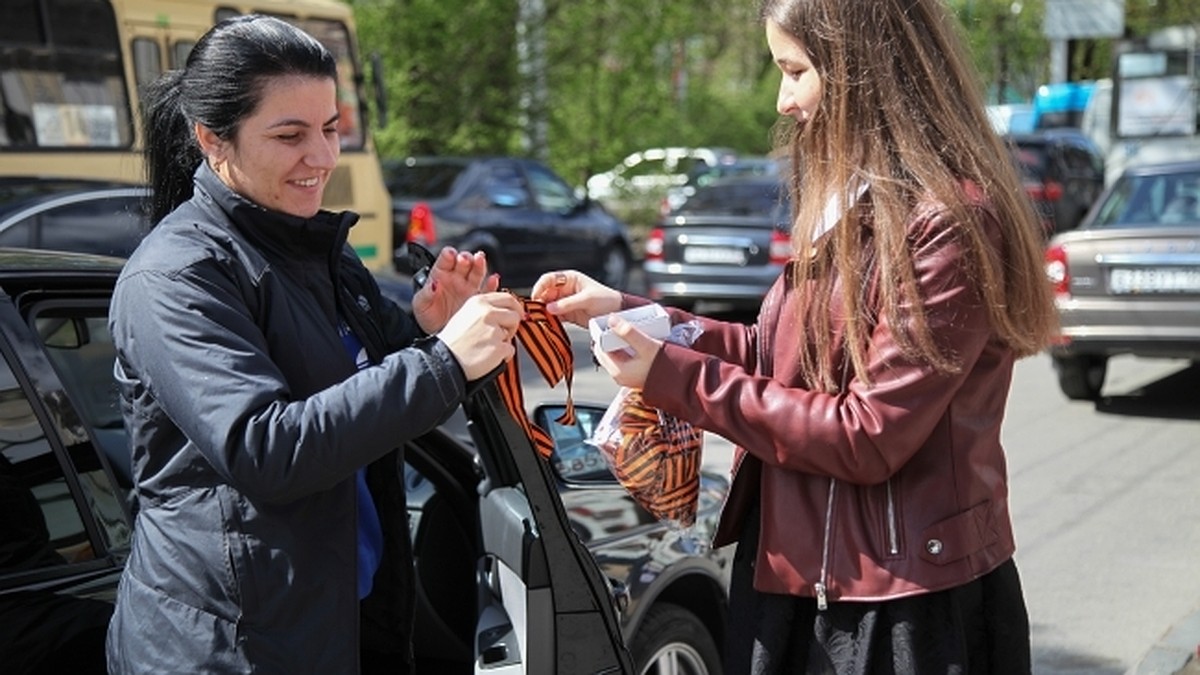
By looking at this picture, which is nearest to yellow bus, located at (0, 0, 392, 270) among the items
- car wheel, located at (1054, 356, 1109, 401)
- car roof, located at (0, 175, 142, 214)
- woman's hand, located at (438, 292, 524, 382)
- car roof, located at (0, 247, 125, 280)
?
car roof, located at (0, 175, 142, 214)

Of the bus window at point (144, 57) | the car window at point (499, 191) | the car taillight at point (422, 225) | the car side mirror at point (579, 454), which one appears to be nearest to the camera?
the car side mirror at point (579, 454)

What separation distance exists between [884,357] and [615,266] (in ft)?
46.7

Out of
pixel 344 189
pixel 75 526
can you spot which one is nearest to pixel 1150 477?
pixel 75 526

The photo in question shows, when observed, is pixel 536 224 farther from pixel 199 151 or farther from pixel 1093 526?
pixel 199 151

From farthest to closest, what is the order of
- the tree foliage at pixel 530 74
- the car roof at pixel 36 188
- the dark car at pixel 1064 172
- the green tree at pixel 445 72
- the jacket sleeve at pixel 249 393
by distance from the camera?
the dark car at pixel 1064 172
the tree foliage at pixel 530 74
the green tree at pixel 445 72
the car roof at pixel 36 188
the jacket sleeve at pixel 249 393

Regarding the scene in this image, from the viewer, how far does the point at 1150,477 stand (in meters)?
7.66

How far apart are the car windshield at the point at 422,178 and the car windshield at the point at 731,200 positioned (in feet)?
7.85

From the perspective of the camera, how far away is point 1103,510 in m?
6.98

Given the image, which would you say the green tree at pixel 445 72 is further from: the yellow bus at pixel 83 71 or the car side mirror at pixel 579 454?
the car side mirror at pixel 579 454

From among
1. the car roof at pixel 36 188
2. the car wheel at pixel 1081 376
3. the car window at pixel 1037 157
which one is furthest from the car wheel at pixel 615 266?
the car roof at pixel 36 188

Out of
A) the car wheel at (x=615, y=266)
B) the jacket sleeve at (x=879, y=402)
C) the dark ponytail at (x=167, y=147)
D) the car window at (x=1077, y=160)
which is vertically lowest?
the car wheel at (x=615, y=266)

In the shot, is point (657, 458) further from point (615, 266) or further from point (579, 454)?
point (615, 266)

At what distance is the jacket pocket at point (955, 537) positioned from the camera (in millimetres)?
2184

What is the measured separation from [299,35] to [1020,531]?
5.22 metres
